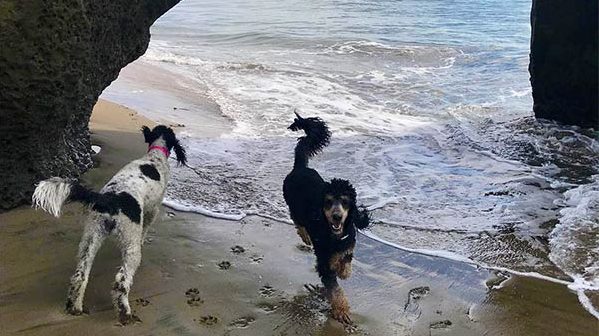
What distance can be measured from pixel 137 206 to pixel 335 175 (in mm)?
3810

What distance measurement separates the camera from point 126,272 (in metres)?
4.36

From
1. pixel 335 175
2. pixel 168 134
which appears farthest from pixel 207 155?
pixel 168 134

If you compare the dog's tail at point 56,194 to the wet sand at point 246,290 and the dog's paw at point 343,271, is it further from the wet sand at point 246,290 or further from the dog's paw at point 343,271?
the dog's paw at point 343,271

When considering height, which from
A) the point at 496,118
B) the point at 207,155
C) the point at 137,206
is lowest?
the point at 496,118

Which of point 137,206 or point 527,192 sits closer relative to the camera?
point 137,206

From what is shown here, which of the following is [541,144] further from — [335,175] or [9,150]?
[9,150]

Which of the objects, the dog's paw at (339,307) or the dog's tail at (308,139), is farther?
the dog's tail at (308,139)

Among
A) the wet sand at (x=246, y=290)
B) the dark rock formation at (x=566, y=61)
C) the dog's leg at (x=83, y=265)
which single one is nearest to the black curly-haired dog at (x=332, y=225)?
the wet sand at (x=246, y=290)

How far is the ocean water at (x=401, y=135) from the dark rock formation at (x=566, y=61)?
463 millimetres

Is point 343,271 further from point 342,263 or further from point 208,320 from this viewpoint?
point 208,320

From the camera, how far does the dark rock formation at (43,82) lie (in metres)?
5.26

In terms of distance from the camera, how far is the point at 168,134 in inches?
225

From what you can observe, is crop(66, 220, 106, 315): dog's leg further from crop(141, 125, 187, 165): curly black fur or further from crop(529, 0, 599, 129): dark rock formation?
crop(529, 0, 599, 129): dark rock formation

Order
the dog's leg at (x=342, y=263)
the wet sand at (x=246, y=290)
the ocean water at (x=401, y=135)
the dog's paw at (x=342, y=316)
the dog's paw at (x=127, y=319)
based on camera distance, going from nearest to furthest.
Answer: the dog's paw at (x=127, y=319)
the wet sand at (x=246, y=290)
the dog's paw at (x=342, y=316)
the dog's leg at (x=342, y=263)
the ocean water at (x=401, y=135)
